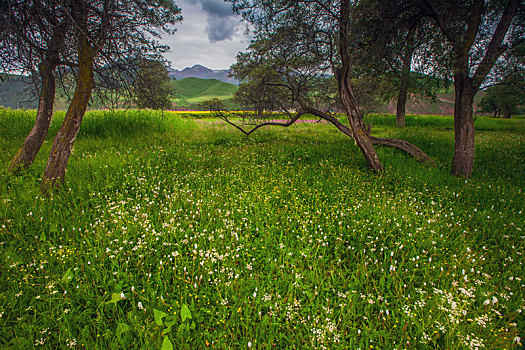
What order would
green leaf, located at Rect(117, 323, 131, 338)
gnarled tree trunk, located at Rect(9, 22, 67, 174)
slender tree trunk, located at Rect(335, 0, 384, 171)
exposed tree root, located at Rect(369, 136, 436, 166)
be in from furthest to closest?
1. exposed tree root, located at Rect(369, 136, 436, 166)
2. slender tree trunk, located at Rect(335, 0, 384, 171)
3. gnarled tree trunk, located at Rect(9, 22, 67, 174)
4. green leaf, located at Rect(117, 323, 131, 338)

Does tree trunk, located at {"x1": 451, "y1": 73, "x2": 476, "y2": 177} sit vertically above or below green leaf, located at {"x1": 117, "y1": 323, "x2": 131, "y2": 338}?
above

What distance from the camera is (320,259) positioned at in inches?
139

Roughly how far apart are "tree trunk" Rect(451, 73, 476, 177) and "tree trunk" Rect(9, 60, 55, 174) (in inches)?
488

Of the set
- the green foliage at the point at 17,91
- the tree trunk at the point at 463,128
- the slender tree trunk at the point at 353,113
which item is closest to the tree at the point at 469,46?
the tree trunk at the point at 463,128

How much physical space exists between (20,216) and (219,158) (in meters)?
5.49

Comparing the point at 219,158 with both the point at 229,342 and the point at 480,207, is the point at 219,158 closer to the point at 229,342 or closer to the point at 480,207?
the point at 229,342

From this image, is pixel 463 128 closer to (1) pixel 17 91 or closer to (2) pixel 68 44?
(2) pixel 68 44

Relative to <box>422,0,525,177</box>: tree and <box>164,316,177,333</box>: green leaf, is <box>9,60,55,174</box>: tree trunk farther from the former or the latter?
<box>422,0,525,177</box>: tree

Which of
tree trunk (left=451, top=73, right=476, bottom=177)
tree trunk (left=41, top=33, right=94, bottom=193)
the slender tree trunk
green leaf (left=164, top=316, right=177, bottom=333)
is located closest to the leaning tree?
the slender tree trunk

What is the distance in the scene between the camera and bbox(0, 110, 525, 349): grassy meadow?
8.02 feet

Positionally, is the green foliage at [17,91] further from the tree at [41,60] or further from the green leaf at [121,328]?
the green leaf at [121,328]

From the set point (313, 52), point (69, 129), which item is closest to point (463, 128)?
point (313, 52)

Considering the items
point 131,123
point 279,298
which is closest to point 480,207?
point 279,298

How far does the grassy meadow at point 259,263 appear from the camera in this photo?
Answer: 2443 millimetres
